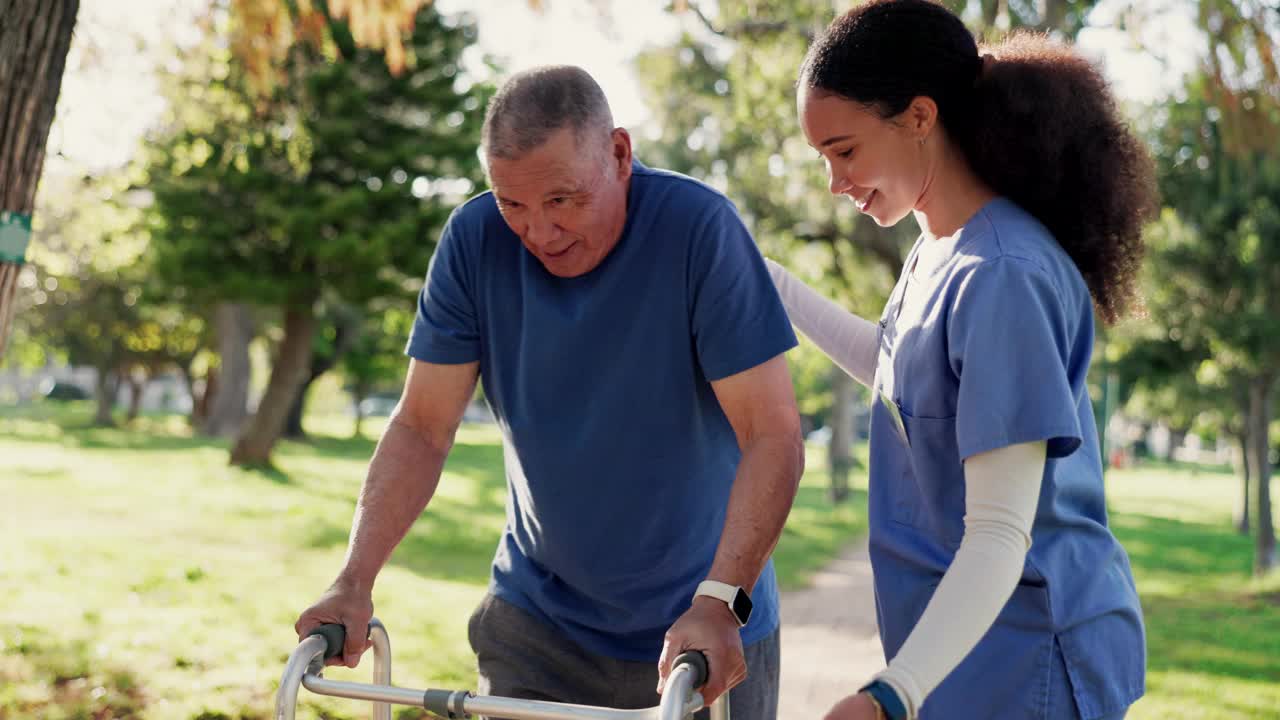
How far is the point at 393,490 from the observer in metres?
2.71

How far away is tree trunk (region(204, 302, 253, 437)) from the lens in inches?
1277

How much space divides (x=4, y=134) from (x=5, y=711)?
2.55 metres

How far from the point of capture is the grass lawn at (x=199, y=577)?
6.15 m

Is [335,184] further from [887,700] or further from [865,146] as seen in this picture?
[887,700]

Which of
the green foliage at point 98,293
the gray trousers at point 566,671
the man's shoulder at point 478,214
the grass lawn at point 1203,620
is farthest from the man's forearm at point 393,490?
the green foliage at point 98,293

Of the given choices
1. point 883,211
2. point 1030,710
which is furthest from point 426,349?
point 1030,710

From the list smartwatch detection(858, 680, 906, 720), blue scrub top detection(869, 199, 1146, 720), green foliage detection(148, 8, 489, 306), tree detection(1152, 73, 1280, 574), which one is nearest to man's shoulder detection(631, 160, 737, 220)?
blue scrub top detection(869, 199, 1146, 720)

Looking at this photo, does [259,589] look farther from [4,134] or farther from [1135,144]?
[1135,144]

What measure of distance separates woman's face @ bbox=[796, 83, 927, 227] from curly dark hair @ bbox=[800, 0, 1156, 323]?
0.02m

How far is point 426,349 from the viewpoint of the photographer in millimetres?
2752

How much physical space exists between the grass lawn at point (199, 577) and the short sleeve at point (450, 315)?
3388 mm

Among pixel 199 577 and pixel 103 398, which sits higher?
pixel 199 577

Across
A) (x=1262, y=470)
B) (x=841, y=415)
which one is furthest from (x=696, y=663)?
(x=841, y=415)

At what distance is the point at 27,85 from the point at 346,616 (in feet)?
10.3
